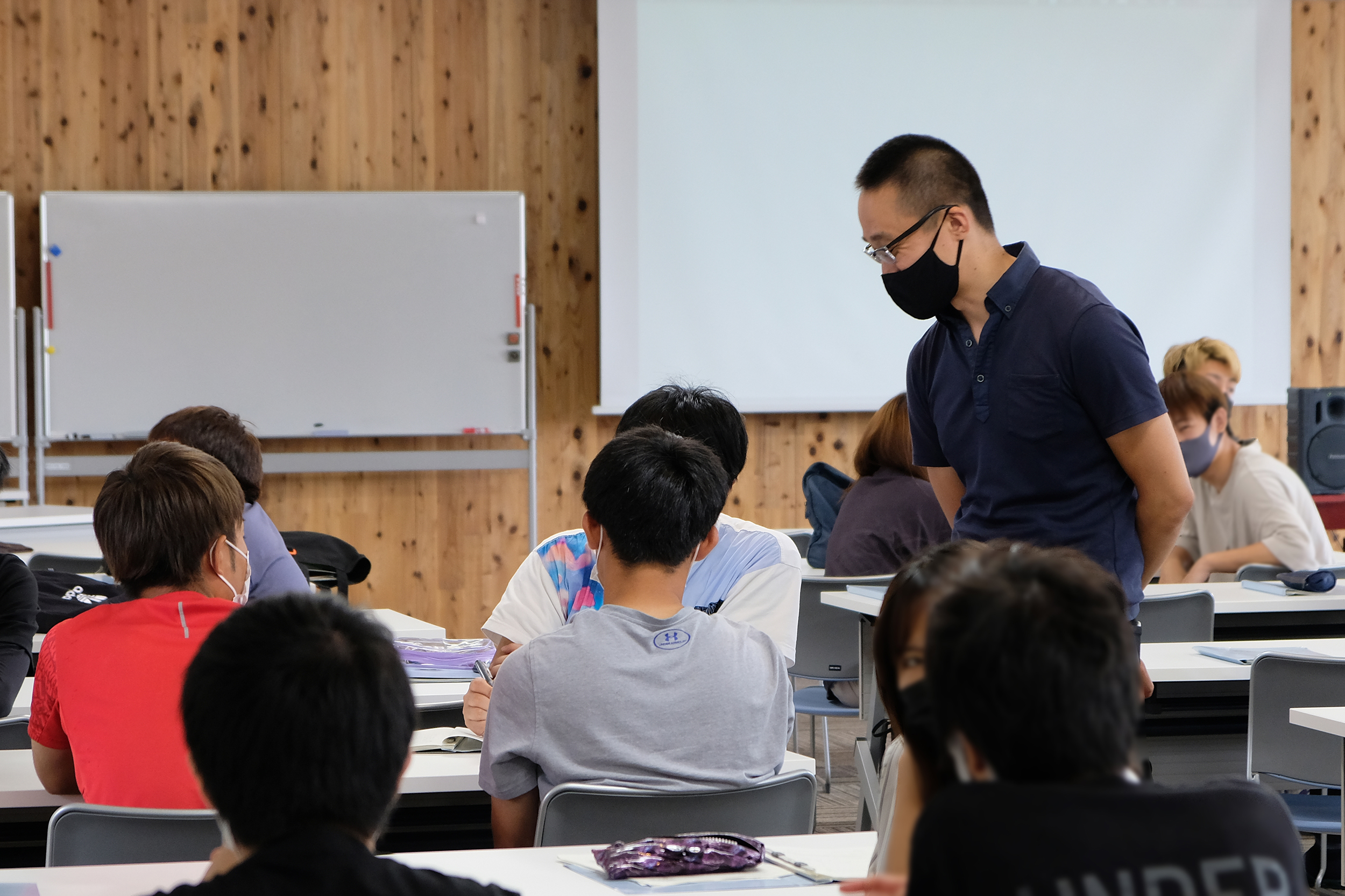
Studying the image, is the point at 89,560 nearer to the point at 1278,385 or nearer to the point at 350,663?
the point at 350,663

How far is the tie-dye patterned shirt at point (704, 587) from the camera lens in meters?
2.10

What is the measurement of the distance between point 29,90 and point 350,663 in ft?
18.8

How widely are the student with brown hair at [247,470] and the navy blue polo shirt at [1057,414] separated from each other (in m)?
1.39

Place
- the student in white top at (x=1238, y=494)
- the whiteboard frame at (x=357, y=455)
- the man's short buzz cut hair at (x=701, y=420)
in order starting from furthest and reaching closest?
the whiteboard frame at (x=357, y=455)
the student in white top at (x=1238, y=494)
the man's short buzz cut hair at (x=701, y=420)

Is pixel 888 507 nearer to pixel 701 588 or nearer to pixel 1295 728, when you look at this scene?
pixel 1295 728

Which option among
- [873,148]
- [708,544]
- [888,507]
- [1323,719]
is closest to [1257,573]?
[888,507]

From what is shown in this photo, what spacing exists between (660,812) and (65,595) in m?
1.96

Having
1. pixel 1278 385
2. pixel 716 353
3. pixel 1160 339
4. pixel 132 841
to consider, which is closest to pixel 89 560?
pixel 132 841

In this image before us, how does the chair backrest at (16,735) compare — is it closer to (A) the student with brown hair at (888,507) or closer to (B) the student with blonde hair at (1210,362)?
(A) the student with brown hair at (888,507)

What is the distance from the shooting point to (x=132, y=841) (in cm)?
159

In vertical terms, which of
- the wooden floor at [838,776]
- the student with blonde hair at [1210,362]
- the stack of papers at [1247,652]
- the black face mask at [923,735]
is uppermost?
the student with blonde hair at [1210,362]

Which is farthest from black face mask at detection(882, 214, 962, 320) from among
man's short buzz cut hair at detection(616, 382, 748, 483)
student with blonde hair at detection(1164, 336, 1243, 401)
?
student with blonde hair at detection(1164, 336, 1243, 401)

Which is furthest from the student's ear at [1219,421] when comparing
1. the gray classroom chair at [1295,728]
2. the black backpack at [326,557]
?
the black backpack at [326,557]

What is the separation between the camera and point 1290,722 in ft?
8.56
